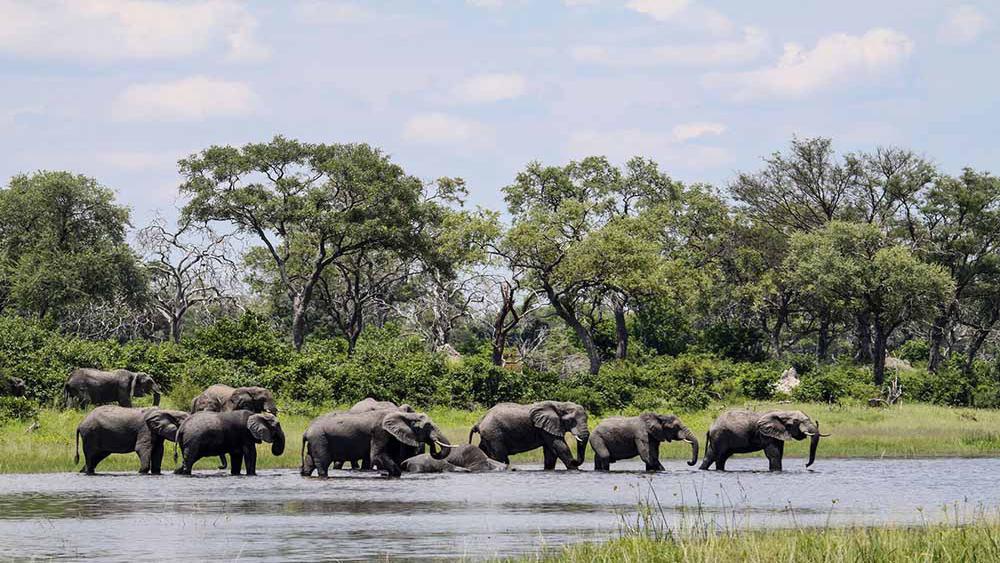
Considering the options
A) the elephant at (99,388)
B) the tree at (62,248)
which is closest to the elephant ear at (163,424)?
the elephant at (99,388)

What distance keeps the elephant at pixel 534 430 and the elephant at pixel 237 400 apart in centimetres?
606

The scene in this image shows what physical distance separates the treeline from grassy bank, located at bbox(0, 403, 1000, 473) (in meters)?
5.24

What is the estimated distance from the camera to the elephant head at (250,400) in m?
37.7

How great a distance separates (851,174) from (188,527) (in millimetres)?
73434

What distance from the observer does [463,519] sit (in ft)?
75.9

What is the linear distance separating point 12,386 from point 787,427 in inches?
876

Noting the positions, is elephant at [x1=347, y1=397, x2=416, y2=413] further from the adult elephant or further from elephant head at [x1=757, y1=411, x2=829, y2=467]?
elephant head at [x1=757, y1=411, x2=829, y2=467]

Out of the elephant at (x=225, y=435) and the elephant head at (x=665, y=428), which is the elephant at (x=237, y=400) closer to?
the elephant at (x=225, y=435)

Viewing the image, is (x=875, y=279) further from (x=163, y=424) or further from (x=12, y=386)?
(x=163, y=424)

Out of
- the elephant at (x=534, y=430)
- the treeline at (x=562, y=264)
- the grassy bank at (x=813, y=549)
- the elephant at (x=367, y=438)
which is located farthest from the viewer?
the treeline at (x=562, y=264)

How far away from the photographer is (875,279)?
236 ft

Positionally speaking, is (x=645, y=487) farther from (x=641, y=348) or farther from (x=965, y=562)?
(x=641, y=348)

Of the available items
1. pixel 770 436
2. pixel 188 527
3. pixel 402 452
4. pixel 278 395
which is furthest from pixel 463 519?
pixel 278 395

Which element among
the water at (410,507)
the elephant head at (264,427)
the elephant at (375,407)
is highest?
the elephant at (375,407)
